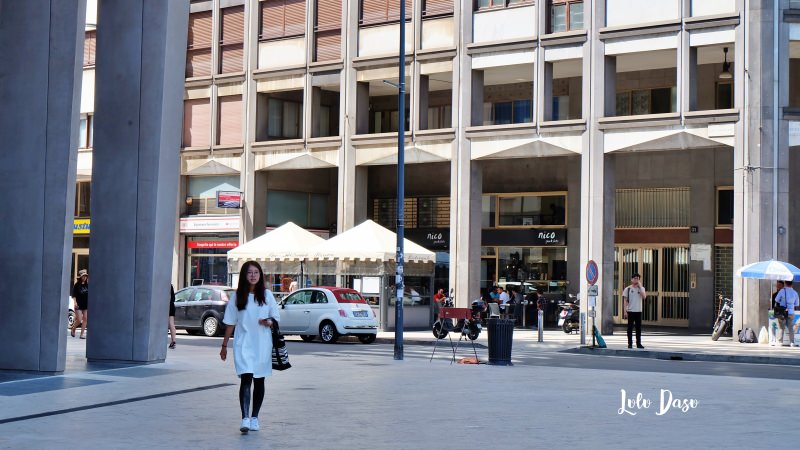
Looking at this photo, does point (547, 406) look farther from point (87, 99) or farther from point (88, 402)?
point (87, 99)

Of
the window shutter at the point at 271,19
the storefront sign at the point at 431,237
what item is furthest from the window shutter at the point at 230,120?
the storefront sign at the point at 431,237

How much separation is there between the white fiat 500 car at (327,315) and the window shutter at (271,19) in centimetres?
1536

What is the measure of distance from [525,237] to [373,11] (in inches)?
389

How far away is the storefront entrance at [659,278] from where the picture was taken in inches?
1578

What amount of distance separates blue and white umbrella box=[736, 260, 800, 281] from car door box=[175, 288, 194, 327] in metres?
15.4

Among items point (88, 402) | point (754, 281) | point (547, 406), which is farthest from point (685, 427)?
point (754, 281)

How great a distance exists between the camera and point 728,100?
128 ft

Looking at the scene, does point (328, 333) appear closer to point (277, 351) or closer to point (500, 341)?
point (500, 341)

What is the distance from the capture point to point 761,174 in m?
33.2

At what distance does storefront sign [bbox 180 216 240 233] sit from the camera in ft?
145

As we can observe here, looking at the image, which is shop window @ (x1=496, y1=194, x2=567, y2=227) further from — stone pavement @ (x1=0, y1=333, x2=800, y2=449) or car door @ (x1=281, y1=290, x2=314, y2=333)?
stone pavement @ (x1=0, y1=333, x2=800, y2=449)

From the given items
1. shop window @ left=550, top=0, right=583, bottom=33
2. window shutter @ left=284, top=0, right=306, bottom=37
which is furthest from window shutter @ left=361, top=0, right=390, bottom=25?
shop window @ left=550, top=0, right=583, bottom=33

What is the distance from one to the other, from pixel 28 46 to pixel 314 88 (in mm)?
25121

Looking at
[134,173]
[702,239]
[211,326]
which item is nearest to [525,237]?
[702,239]
